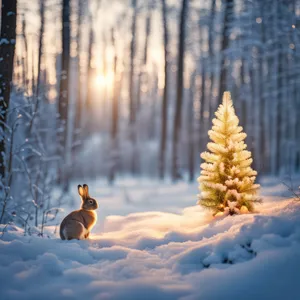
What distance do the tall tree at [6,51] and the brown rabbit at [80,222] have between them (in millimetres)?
1951

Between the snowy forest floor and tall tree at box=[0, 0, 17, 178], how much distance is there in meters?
2.38

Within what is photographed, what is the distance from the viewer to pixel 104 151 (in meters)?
27.7

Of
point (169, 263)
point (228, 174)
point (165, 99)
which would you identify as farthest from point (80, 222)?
point (165, 99)

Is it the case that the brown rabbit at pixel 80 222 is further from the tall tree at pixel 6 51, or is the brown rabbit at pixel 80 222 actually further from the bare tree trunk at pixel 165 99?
the bare tree trunk at pixel 165 99

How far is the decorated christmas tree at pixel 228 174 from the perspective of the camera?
17.4ft

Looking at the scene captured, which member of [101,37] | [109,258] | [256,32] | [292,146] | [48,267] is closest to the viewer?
[48,267]

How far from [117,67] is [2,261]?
20011 mm

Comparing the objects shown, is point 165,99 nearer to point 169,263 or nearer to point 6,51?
point 6,51

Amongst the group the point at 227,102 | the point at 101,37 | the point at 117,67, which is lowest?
the point at 227,102

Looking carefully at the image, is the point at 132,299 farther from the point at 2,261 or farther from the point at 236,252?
the point at 2,261

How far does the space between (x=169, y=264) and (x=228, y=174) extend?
1.89 metres

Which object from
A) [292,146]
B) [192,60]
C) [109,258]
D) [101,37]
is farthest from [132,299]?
[101,37]

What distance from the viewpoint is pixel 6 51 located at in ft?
20.4

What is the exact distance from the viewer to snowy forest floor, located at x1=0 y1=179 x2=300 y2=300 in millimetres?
3416
